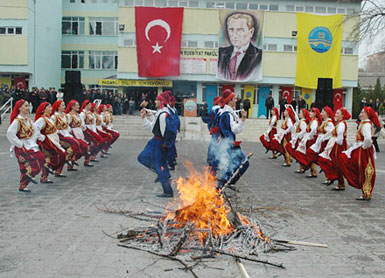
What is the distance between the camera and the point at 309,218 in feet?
21.4

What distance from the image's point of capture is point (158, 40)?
33750mm

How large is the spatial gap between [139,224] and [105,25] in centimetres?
3701

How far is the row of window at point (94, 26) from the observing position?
40.1m

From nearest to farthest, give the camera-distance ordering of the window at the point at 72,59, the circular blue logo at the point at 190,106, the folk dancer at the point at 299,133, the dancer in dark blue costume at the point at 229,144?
the dancer in dark blue costume at the point at 229,144 → the folk dancer at the point at 299,133 → the circular blue logo at the point at 190,106 → the window at the point at 72,59

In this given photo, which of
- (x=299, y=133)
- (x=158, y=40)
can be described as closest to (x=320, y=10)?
(x=158, y=40)

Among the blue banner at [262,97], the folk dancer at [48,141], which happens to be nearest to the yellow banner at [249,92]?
the blue banner at [262,97]

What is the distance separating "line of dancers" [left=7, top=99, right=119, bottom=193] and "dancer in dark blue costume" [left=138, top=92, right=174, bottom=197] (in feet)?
7.61

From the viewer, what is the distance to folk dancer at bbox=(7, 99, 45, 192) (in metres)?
8.27

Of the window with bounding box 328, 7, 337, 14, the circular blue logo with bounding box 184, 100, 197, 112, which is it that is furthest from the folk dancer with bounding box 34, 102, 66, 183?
the window with bounding box 328, 7, 337, 14

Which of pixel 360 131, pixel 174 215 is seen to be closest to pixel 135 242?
pixel 174 215

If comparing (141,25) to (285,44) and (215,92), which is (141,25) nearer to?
(215,92)

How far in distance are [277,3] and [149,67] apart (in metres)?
13.5

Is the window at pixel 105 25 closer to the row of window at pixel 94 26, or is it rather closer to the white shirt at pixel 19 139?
the row of window at pixel 94 26

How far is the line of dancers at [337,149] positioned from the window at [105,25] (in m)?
31.3
